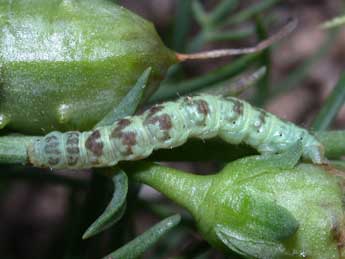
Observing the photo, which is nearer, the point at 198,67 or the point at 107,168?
the point at 107,168

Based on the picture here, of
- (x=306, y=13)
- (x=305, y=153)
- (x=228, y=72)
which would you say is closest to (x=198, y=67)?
(x=306, y=13)

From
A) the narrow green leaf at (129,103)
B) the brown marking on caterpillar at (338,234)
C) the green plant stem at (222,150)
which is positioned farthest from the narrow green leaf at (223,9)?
the brown marking on caterpillar at (338,234)

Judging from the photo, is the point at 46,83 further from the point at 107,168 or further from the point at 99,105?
the point at 107,168

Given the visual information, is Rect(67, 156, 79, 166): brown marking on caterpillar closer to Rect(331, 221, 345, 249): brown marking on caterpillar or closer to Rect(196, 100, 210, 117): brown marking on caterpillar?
Rect(196, 100, 210, 117): brown marking on caterpillar

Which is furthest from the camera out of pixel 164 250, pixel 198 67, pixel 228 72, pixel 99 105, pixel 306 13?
pixel 306 13

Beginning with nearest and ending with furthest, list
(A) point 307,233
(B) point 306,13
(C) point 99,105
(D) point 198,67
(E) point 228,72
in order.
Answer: (A) point 307,233 → (C) point 99,105 → (E) point 228,72 → (D) point 198,67 → (B) point 306,13

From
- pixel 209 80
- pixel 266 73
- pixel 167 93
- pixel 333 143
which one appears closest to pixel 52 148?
pixel 333 143

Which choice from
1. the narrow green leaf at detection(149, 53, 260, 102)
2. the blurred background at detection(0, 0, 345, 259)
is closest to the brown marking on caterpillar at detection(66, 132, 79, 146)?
the blurred background at detection(0, 0, 345, 259)
